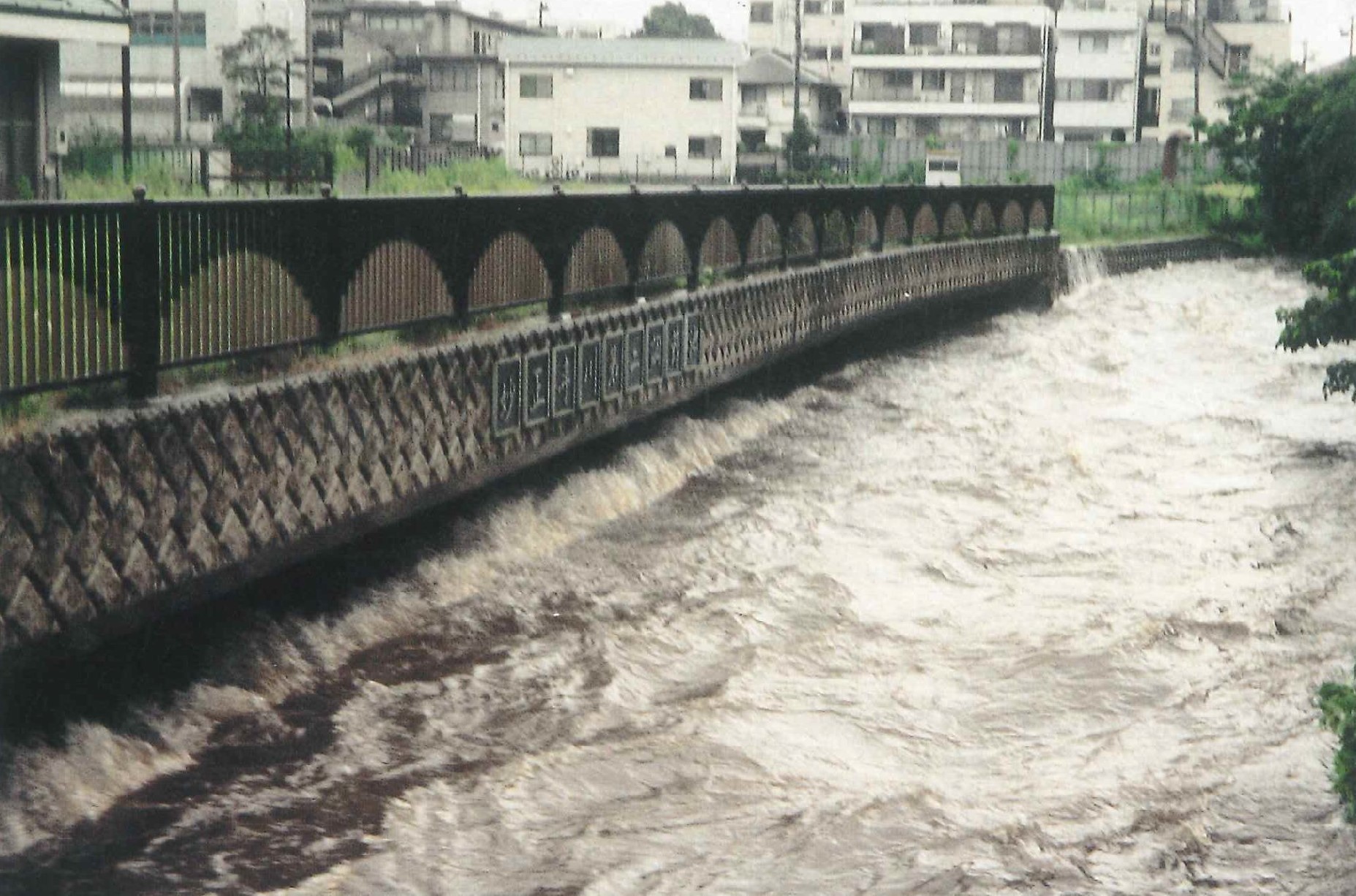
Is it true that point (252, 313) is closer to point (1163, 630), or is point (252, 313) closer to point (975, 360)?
point (1163, 630)

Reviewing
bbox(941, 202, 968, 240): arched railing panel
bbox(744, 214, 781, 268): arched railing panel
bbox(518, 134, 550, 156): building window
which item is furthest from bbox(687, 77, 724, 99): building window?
bbox(744, 214, 781, 268): arched railing panel

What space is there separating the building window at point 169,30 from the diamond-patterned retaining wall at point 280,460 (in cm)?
4821

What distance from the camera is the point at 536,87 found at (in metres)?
67.9

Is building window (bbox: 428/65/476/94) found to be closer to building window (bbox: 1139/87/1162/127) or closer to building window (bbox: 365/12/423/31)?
building window (bbox: 365/12/423/31)

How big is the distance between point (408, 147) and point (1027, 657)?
4044cm

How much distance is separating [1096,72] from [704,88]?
21.1 m

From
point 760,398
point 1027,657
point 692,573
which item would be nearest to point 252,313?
point 692,573

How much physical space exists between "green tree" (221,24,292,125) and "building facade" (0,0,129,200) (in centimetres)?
3272

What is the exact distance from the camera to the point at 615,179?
66500mm

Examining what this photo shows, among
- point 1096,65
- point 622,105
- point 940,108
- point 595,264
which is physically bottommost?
point 595,264

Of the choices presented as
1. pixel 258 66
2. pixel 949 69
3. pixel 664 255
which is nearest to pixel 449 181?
pixel 664 255

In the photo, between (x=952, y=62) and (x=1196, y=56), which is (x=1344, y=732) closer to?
(x=1196, y=56)

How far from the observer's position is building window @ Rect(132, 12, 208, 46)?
6084cm

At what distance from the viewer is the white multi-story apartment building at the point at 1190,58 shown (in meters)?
81.8
